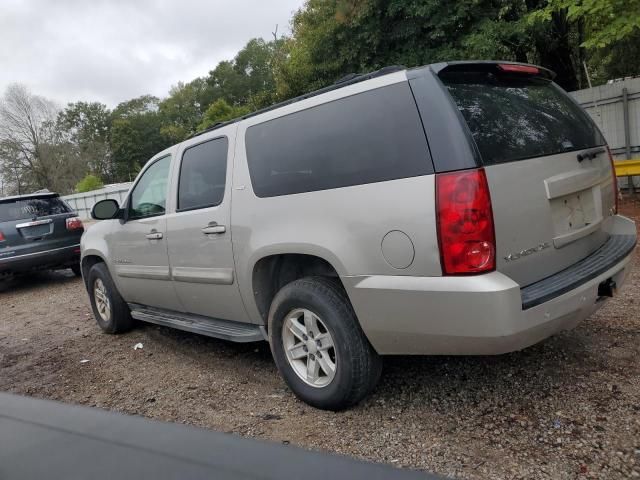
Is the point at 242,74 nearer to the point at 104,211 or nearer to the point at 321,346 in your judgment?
the point at 104,211

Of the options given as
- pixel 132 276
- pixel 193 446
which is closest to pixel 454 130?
pixel 193 446

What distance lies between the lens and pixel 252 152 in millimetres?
3395

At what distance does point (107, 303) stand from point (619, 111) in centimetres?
1042

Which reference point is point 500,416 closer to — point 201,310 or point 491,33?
point 201,310

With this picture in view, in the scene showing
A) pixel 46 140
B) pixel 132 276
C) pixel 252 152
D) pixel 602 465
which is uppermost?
pixel 46 140

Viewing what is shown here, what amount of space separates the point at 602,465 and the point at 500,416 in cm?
57

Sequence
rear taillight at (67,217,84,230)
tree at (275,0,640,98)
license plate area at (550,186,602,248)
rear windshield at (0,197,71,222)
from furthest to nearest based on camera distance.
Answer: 1. tree at (275,0,640,98)
2. rear taillight at (67,217,84,230)
3. rear windshield at (0,197,71,222)
4. license plate area at (550,186,602,248)

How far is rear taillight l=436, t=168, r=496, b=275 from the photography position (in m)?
2.31

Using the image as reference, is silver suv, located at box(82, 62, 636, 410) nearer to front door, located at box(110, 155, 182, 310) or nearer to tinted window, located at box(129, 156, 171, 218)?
front door, located at box(110, 155, 182, 310)

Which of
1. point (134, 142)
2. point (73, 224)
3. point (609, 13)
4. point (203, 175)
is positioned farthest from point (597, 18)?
point (134, 142)

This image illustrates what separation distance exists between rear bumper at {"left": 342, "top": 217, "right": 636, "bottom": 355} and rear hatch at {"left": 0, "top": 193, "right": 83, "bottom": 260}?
7371 mm

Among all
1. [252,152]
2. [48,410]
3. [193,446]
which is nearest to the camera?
[193,446]

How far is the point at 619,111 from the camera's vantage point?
10484 mm

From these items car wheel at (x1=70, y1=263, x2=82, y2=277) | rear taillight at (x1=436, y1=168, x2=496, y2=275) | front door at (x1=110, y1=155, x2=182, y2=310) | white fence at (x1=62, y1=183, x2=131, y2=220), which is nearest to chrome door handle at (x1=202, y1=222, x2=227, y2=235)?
front door at (x1=110, y1=155, x2=182, y2=310)
